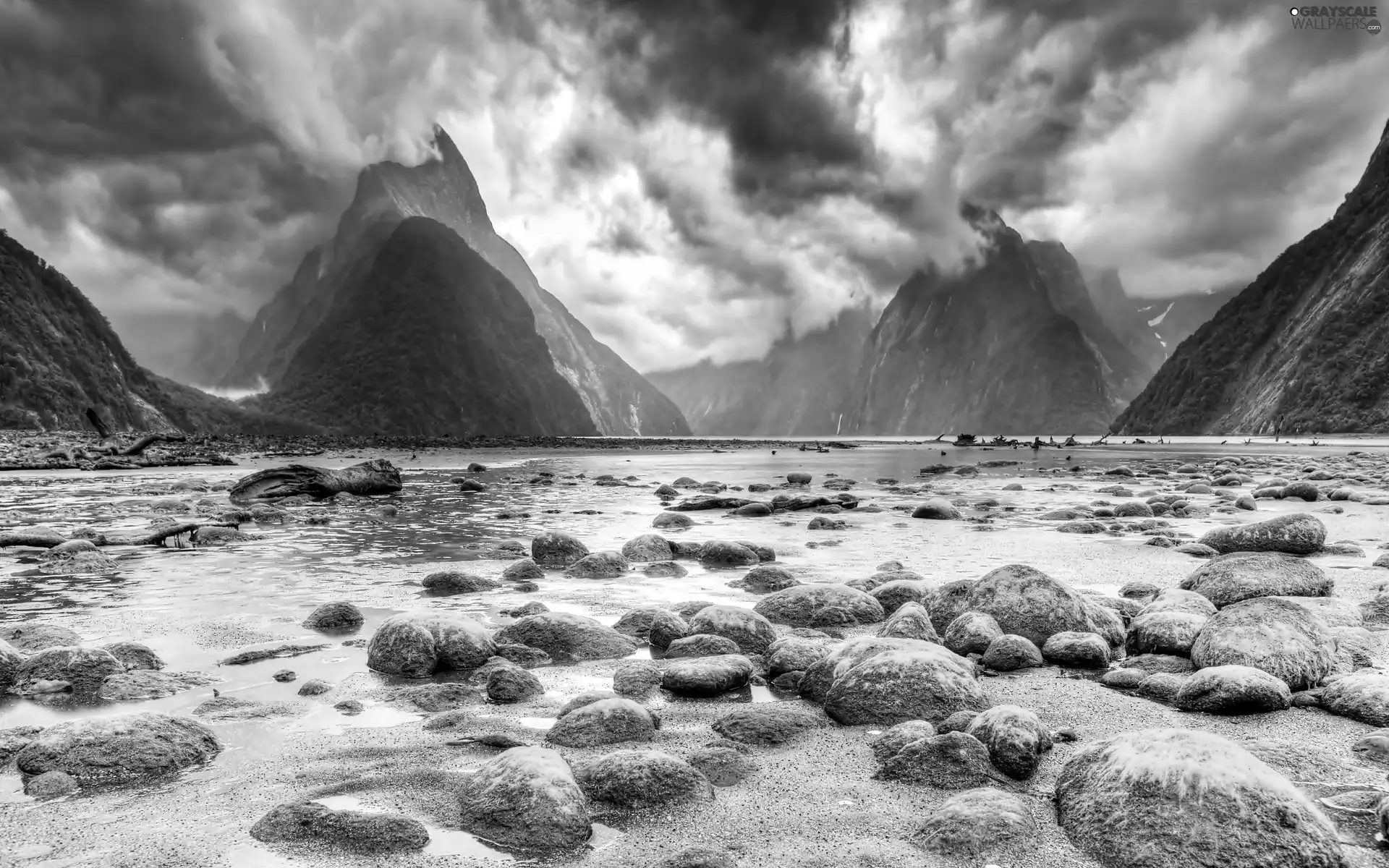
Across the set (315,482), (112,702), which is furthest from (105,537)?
(315,482)

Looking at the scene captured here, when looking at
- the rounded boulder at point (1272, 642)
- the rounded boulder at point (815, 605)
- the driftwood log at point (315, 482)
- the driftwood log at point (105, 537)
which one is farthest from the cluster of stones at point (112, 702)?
the driftwood log at point (315, 482)

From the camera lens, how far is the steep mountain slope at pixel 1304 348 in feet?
291

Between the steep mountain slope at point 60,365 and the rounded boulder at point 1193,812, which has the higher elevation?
the steep mountain slope at point 60,365

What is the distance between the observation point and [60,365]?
291ft

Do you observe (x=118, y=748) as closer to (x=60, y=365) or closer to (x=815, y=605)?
(x=815, y=605)

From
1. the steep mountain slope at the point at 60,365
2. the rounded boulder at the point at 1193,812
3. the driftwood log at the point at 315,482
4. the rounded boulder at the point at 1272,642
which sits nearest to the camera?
the rounded boulder at the point at 1193,812

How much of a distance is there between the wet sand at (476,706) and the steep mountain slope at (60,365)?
81.8 metres

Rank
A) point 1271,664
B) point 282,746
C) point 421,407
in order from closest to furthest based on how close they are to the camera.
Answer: point 282,746
point 1271,664
point 421,407

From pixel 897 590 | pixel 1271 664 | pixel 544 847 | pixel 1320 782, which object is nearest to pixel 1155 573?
pixel 897 590

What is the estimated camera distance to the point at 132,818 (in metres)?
3.37

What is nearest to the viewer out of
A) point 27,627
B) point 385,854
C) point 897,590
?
point 385,854

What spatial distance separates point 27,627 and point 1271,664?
10.5 m

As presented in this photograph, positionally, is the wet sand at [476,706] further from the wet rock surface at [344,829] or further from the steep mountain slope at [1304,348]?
the steep mountain slope at [1304,348]

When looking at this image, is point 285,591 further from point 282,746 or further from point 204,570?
point 282,746
